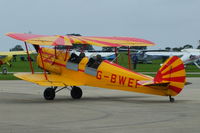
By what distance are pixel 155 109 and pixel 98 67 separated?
363 cm

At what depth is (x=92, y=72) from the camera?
57.8ft

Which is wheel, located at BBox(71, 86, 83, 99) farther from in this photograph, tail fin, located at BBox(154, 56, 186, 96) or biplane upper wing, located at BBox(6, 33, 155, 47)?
tail fin, located at BBox(154, 56, 186, 96)

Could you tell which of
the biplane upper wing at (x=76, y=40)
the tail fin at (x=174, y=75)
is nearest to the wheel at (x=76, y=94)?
the biplane upper wing at (x=76, y=40)

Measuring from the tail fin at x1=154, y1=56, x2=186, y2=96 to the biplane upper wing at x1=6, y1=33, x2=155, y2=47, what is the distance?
2.54m

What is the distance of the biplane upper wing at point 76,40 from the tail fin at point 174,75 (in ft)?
8.34

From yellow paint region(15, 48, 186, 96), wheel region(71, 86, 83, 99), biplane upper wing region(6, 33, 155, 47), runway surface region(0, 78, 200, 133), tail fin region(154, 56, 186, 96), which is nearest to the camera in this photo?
runway surface region(0, 78, 200, 133)

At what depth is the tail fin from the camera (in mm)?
15797

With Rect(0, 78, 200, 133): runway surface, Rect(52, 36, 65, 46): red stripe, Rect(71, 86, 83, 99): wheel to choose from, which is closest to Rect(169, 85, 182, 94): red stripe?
Rect(0, 78, 200, 133): runway surface

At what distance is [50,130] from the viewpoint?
10.4 m

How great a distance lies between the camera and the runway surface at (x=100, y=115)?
10727mm

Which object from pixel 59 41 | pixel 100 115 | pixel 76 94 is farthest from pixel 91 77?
pixel 100 115

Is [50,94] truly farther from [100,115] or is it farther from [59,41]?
[100,115]

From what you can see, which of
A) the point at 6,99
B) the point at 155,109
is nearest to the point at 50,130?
the point at 155,109

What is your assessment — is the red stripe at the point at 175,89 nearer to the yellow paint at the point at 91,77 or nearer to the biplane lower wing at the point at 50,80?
the yellow paint at the point at 91,77
